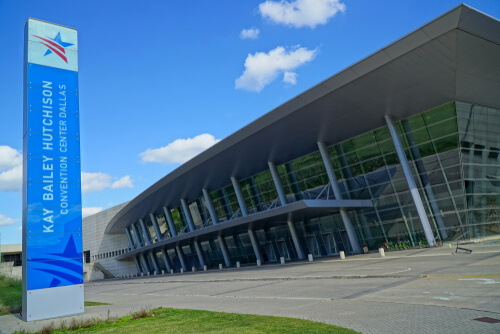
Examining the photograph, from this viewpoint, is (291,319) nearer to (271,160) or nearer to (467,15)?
(467,15)

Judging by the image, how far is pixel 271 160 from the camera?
121 feet

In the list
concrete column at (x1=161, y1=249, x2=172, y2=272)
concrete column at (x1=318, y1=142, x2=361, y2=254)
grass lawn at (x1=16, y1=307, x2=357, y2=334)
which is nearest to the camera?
grass lawn at (x1=16, y1=307, x2=357, y2=334)

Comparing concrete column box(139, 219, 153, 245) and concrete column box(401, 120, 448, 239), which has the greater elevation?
concrete column box(139, 219, 153, 245)

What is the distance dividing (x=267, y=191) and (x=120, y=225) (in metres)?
38.0

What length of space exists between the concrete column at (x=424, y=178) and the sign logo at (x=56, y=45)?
22.9 m

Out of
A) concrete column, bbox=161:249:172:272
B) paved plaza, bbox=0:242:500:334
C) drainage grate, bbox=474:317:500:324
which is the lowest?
drainage grate, bbox=474:317:500:324

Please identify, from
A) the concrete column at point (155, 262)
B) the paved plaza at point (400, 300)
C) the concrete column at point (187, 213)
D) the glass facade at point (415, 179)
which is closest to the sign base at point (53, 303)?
the paved plaza at point (400, 300)

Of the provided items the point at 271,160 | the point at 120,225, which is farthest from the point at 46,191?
the point at 120,225

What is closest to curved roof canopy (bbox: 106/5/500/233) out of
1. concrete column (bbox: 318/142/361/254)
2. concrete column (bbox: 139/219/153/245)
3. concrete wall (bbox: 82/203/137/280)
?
concrete column (bbox: 318/142/361/254)

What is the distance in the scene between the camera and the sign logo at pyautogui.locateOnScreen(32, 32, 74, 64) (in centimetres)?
1473

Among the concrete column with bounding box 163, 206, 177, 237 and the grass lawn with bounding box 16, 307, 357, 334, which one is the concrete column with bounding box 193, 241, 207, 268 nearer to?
the concrete column with bounding box 163, 206, 177, 237

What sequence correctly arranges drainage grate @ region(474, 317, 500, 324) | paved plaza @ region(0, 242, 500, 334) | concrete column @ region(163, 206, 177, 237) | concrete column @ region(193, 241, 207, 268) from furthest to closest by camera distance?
concrete column @ region(163, 206, 177, 237) → concrete column @ region(193, 241, 207, 268) → paved plaza @ region(0, 242, 500, 334) → drainage grate @ region(474, 317, 500, 324)

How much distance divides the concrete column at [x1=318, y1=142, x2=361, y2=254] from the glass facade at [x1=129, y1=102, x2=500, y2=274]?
3.59 feet

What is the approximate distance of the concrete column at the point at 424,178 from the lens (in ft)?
88.9
